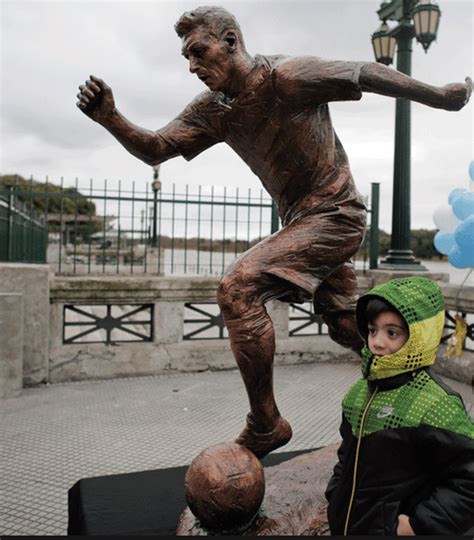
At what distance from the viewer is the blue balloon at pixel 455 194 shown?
17.7ft

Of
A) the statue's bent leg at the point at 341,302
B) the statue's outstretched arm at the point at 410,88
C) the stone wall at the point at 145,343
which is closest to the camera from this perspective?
the statue's outstretched arm at the point at 410,88

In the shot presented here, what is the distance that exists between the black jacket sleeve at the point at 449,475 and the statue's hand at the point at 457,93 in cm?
133

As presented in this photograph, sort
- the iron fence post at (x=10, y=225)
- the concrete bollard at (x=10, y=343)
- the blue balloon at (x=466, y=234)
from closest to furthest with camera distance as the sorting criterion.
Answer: the blue balloon at (x=466, y=234), the concrete bollard at (x=10, y=343), the iron fence post at (x=10, y=225)

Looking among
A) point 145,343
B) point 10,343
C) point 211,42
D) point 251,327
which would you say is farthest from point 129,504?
point 145,343

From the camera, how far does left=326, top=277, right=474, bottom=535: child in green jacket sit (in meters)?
1.52

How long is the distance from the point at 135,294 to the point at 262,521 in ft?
15.1

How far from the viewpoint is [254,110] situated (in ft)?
7.86

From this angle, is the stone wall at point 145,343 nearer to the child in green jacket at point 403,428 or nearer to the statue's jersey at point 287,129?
the statue's jersey at point 287,129

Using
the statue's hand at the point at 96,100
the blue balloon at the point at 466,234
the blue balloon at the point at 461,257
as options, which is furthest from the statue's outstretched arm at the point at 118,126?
the blue balloon at the point at 461,257

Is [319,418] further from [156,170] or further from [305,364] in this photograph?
[156,170]

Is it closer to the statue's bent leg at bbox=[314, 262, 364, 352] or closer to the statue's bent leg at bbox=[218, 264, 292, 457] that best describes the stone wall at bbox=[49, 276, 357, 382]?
the statue's bent leg at bbox=[314, 262, 364, 352]

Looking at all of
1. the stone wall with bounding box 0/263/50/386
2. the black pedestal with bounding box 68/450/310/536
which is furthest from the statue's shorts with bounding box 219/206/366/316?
the stone wall with bounding box 0/263/50/386

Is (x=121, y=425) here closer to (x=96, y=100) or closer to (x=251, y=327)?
(x=251, y=327)

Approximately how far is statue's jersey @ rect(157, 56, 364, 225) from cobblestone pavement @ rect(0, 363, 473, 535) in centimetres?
231
